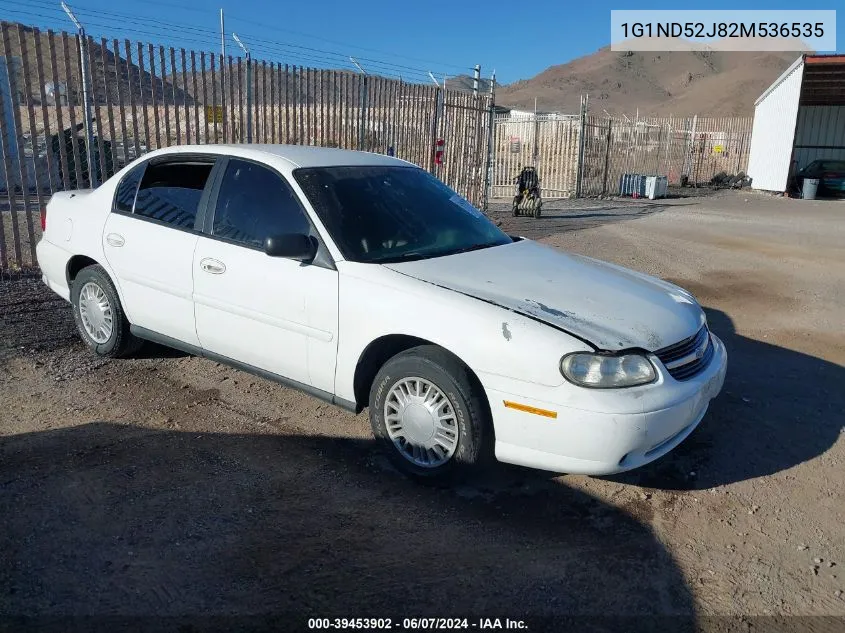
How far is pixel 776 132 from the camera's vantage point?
25.9 meters

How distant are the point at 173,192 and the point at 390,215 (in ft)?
5.21

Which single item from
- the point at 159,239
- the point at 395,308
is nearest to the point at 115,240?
the point at 159,239

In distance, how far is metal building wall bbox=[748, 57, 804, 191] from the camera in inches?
945

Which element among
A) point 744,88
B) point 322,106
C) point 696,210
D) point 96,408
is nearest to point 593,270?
point 96,408

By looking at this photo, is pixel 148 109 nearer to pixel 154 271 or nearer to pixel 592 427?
pixel 154 271

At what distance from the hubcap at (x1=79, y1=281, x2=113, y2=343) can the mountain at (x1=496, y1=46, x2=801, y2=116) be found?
2640 inches

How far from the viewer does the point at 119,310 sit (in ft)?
16.4

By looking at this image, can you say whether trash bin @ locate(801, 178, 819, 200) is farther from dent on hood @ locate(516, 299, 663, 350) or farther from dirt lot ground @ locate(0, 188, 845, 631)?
dent on hood @ locate(516, 299, 663, 350)

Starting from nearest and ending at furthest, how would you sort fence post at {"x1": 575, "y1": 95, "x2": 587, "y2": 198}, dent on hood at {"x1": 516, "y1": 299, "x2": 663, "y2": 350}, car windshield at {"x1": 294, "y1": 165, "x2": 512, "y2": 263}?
dent on hood at {"x1": 516, "y1": 299, "x2": 663, "y2": 350} < car windshield at {"x1": 294, "y1": 165, "x2": 512, "y2": 263} < fence post at {"x1": 575, "y1": 95, "x2": 587, "y2": 198}

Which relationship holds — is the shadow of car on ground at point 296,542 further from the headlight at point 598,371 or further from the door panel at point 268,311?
the headlight at point 598,371

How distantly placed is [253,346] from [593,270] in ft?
7.04

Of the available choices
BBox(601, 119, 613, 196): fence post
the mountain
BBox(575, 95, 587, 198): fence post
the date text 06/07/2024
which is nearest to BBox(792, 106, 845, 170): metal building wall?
BBox(601, 119, 613, 196): fence post

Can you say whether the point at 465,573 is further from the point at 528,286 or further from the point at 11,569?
the point at 11,569

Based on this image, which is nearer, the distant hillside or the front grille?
the front grille
